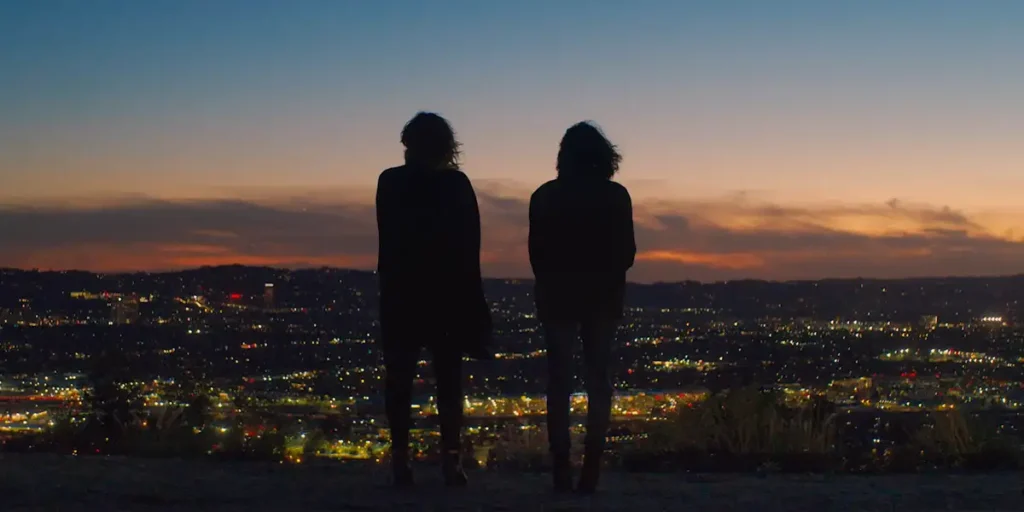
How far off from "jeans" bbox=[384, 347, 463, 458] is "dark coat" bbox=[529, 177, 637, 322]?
64 cm

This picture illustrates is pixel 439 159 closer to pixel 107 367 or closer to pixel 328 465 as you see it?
pixel 328 465

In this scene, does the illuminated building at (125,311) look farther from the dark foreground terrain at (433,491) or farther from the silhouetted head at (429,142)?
the silhouetted head at (429,142)

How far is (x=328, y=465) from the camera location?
7516mm

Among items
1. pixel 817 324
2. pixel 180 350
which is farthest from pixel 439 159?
pixel 817 324

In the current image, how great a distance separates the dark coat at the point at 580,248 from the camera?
616cm

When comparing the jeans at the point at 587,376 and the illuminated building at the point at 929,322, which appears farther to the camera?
the illuminated building at the point at 929,322

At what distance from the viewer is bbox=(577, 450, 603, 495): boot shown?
20.0 ft

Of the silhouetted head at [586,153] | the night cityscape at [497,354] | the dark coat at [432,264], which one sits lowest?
the night cityscape at [497,354]

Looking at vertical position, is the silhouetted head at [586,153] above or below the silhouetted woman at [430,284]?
above

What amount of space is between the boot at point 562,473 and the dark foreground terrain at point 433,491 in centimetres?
14

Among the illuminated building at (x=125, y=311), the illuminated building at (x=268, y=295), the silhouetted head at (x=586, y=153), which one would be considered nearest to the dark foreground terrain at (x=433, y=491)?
the silhouetted head at (x=586, y=153)

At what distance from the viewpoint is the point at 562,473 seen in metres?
6.18

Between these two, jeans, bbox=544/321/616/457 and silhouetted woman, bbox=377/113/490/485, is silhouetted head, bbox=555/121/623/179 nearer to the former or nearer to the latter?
silhouetted woman, bbox=377/113/490/485

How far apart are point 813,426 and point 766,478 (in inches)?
77.3
